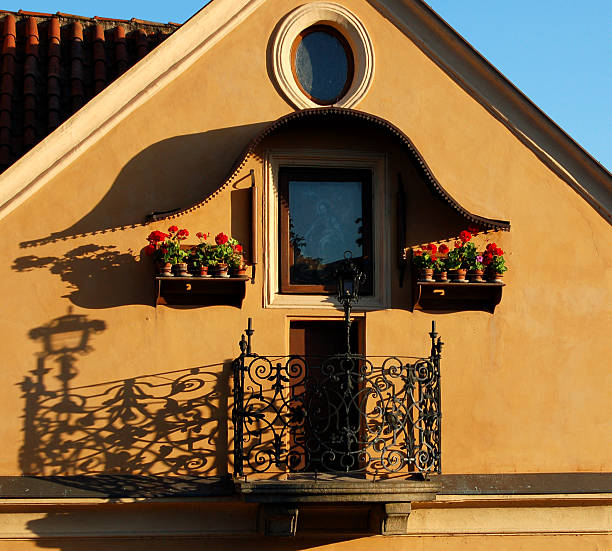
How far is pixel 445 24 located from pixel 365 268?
266cm

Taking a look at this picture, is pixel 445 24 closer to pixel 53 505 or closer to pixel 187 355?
pixel 187 355

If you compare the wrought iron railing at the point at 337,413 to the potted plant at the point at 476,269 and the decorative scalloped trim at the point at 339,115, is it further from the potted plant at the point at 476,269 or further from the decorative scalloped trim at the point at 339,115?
the decorative scalloped trim at the point at 339,115

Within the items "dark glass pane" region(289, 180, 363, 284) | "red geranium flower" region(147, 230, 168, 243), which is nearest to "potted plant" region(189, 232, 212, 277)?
"red geranium flower" region(147, 230, 168, 243)

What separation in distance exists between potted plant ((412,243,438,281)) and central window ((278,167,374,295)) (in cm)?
54

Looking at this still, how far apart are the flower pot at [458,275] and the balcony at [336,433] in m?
0.59

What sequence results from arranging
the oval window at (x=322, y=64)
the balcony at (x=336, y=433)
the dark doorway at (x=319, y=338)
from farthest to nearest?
1. the oval window at (x=322, y=64)
2. the dark doorway at (x=319, y=338)
3. the balcony at (x=336, y=433)

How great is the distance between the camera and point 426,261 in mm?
11500

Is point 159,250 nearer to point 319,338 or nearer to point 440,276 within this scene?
point 319,338

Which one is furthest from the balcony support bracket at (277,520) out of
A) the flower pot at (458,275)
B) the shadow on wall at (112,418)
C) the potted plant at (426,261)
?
the flower pot at (458,275)

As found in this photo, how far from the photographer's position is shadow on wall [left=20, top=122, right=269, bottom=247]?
1146 cm

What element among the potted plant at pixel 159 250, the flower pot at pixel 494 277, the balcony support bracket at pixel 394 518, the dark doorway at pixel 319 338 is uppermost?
the potted plant at pixel 159 250

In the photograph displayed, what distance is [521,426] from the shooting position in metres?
11.8

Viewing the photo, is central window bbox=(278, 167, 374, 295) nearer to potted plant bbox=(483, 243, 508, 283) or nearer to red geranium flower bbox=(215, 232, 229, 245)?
red geranium flower bbox=(215, 232, 229, 245)

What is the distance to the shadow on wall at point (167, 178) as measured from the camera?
11461mm
